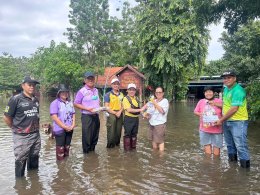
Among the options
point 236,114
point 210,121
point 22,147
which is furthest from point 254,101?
point 22,147

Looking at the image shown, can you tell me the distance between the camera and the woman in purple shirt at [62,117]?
6.45 meters

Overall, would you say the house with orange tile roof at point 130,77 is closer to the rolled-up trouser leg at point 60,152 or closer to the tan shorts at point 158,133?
the tan shorts at point 158,133

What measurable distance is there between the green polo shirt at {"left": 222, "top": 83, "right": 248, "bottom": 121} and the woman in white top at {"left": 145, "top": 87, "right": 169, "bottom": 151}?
5.66 ft

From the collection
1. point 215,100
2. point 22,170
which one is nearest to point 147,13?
point 215,100

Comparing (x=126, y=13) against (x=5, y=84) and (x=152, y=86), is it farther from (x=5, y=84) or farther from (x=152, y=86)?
(x=5, y=84)

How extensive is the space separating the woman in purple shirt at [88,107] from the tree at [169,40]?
15782 mm

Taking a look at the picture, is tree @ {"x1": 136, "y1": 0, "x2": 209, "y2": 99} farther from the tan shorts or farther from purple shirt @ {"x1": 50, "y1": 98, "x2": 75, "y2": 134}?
purple shirt @ {"x1": 50, "y1": 98, "x2": 75, "y2": 134}

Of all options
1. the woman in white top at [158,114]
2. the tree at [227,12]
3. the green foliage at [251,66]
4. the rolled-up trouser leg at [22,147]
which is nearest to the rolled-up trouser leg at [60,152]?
the rolled-up trouser leg at [22,147]

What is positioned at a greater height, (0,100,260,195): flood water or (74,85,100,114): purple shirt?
(74,85,100,114): purple shirt

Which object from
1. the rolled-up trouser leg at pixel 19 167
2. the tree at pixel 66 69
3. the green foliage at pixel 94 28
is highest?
the green foliage at pixel 94 28

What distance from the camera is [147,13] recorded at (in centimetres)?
2361

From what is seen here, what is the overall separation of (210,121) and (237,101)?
93 cm

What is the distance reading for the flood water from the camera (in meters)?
5.00

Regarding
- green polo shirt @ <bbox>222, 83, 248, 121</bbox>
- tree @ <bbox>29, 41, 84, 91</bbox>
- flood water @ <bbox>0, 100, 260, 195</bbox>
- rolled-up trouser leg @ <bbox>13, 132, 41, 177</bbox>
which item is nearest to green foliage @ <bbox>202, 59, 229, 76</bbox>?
tree @ <bbox>29, 41, 84, 91</bbox>
